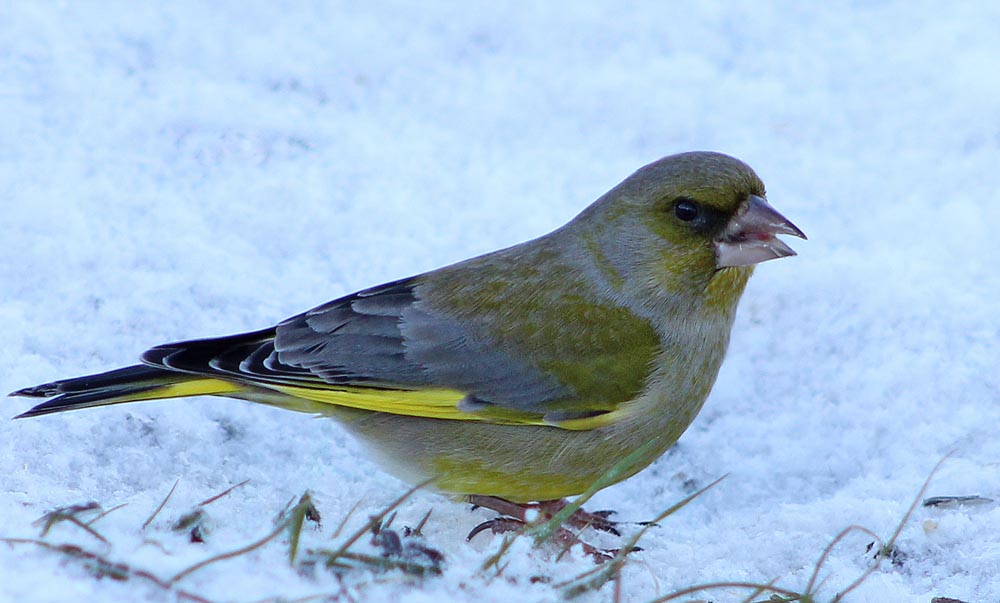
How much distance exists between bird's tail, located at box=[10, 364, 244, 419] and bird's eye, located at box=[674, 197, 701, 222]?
4.96 ft

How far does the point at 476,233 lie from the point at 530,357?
1637 millimetres

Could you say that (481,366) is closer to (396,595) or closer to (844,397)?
(396,595)

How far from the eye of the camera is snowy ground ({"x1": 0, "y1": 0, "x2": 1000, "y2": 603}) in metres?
3.64

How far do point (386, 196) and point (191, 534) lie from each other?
264cm

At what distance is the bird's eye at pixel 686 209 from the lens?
3912 mm

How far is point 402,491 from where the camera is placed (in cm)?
412

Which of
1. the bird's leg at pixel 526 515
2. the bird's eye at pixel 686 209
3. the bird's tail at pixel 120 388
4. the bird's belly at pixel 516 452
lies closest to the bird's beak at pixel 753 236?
the bird's eye at pixel 686 209

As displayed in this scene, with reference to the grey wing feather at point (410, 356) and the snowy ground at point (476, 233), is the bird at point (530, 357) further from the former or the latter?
the snowy ground at point (476, 233)

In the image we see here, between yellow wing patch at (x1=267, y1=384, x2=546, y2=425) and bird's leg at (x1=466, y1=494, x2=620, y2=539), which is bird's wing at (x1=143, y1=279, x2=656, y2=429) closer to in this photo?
yellow wing patch at (x1=267, y1=384, x2=546, y2=425)

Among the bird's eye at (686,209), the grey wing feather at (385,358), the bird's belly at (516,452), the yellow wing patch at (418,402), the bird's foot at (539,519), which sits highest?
the bird's eye at (686,209)

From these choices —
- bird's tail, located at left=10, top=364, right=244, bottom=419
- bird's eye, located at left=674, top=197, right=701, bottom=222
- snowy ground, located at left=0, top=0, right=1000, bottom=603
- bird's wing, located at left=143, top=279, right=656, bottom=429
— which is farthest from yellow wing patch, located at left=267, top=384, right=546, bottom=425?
bird's eye, located at left=674, top=197, right=701, bottom=222

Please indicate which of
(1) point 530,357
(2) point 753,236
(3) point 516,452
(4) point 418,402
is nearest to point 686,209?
(2) point 753,236

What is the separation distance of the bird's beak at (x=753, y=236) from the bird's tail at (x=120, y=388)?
63.5 inches

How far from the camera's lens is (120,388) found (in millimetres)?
3680
